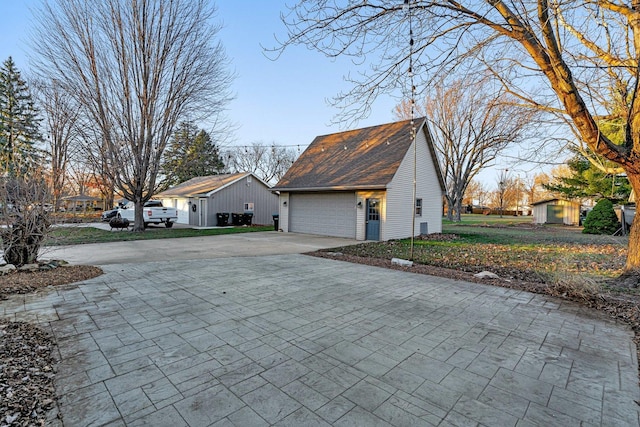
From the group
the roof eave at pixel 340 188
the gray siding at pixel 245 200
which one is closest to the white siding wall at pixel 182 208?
the gray siding at pixel 245 200

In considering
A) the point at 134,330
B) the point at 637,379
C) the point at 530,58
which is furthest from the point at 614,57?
the point at 134,330

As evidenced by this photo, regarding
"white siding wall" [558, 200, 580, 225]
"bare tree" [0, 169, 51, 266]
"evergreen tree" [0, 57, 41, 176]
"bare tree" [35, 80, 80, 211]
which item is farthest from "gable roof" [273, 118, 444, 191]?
"evergreen tree" [0, 57, 41, 176]

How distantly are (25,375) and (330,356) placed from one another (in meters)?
2.57

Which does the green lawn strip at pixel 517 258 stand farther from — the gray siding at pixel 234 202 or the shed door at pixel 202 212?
the shed door at pixel 202 212

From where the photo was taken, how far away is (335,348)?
10.2ft

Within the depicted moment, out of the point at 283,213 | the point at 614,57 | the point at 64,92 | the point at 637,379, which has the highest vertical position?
the point at 64,92

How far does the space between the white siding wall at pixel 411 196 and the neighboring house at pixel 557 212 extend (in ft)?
55.6

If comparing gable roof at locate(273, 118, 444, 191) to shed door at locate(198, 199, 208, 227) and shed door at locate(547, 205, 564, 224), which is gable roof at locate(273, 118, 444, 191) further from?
shed door at locate(547, 205, 564, 224)

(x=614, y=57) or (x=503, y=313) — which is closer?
(x=503, y=313)

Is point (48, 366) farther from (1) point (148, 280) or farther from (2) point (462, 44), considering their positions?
(2) point (462, 44)

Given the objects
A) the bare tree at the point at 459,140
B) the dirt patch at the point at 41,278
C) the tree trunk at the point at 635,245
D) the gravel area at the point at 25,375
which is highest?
the bare tree at the point at 459,140

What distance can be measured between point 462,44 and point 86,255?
10.7 meters

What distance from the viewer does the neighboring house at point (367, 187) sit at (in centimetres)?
1281

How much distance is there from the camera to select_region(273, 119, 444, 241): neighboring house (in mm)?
12812
